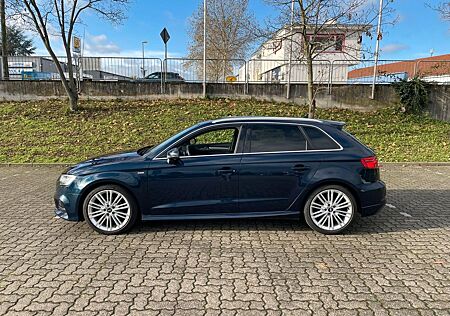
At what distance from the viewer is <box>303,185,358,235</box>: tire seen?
4191 mm

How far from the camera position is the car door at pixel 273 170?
162 inches

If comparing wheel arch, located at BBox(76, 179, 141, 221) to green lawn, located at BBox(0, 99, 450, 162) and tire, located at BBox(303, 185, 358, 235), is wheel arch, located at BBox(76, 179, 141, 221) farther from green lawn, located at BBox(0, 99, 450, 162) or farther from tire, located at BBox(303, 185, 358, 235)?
green lawn, located at BBox(0, 99, 450, 162)

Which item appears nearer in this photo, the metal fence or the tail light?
the tail light

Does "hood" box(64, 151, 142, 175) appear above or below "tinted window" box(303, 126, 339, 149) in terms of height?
below

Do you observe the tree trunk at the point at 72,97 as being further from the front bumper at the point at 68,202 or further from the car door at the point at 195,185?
the car door at the point at 195,185

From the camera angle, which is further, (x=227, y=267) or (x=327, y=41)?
(x=327, y=41)

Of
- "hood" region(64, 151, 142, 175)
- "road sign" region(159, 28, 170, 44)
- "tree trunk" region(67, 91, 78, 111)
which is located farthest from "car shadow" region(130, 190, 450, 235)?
"road sign" region(159, 28, 170, 44)

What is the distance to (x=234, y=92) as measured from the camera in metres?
14.6

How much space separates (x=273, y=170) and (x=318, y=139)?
768mm

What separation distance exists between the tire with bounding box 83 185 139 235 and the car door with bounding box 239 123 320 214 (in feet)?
4.78

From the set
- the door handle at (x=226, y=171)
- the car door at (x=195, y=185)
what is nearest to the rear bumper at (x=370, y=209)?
the car door at (x=195, y=185)

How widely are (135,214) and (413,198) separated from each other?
194 inches

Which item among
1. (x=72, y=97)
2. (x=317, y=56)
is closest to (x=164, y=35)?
(x=72, y=97)

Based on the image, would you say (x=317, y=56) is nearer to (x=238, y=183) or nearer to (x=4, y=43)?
(x=238, y=183)
